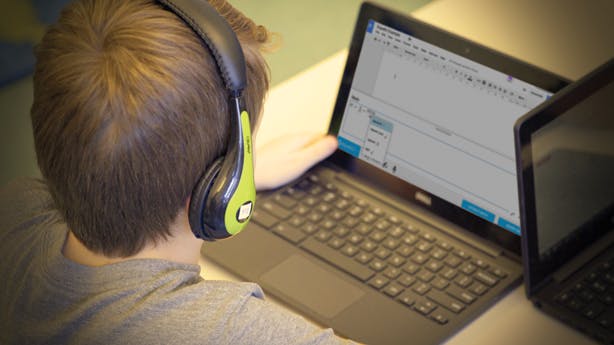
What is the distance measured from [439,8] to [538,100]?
751mm

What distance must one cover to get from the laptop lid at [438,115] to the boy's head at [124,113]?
0.48m

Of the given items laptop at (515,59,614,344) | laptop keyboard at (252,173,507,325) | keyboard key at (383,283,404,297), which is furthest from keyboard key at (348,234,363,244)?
laptop at (515,59,614,344)

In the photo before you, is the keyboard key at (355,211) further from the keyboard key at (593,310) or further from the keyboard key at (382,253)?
the keyboard key at (593,310)

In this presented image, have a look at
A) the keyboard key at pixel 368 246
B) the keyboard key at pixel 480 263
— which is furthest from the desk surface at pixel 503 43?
the keyboard key at pixel 480 263

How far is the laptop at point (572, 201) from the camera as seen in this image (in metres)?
1.09

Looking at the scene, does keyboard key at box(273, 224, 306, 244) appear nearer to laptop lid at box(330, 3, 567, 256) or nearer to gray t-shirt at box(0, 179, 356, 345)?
laptop lid at box(330, 3, 567, 256)

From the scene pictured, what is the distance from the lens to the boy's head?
0.82 metres

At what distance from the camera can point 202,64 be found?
33.3 inches

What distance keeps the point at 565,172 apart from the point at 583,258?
0.18 meters

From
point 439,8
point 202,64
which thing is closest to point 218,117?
point 202,64

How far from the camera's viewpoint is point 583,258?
4.13ft

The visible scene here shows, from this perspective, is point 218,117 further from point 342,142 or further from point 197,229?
point 342,142

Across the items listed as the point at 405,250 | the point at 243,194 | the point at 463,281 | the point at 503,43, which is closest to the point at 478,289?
the point at 463,281

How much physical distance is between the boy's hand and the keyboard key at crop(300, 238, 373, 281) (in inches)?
5.4
